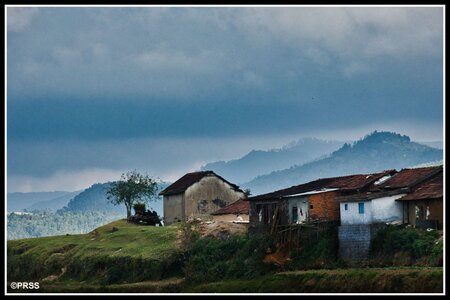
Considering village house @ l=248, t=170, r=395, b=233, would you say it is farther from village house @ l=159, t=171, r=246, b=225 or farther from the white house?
village house @ l=159, t=171, r=246, b=225

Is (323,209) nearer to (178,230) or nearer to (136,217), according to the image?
(178,230)

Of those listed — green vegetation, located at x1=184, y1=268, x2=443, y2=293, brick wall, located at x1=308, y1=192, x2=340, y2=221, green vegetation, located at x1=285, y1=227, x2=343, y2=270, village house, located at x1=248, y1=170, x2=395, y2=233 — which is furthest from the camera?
village house, located at x1=248, y1=170, x2=395, y2=233

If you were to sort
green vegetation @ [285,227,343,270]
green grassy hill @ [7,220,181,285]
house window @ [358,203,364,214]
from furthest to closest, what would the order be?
1. green grassy hill @ [7,220,181,285]
2. house window @ [358,203,364,214]
3. green vegetation @ [285,227,343,270]

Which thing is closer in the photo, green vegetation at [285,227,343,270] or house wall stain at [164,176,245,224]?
green vegetation at [285,227,343,270]

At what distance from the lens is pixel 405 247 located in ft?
157

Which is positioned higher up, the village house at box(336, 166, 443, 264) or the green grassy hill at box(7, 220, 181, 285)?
the village house at box(336, 166, 443, 264)

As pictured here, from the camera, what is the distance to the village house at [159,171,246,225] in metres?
80.0

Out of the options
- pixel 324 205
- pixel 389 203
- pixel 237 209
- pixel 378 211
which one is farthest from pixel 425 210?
pixel 237 209

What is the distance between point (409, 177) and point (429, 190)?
330cm

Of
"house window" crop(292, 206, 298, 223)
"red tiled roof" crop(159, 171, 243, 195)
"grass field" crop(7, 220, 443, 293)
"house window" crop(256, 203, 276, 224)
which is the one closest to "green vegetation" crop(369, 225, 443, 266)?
"grass field" crop(7, 220, 443, 293)

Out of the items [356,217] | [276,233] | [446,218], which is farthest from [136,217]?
[446,218]

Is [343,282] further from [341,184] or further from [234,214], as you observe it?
[234,214]

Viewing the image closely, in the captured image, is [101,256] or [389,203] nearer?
[389,203]

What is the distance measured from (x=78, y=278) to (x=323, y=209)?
17.2m
